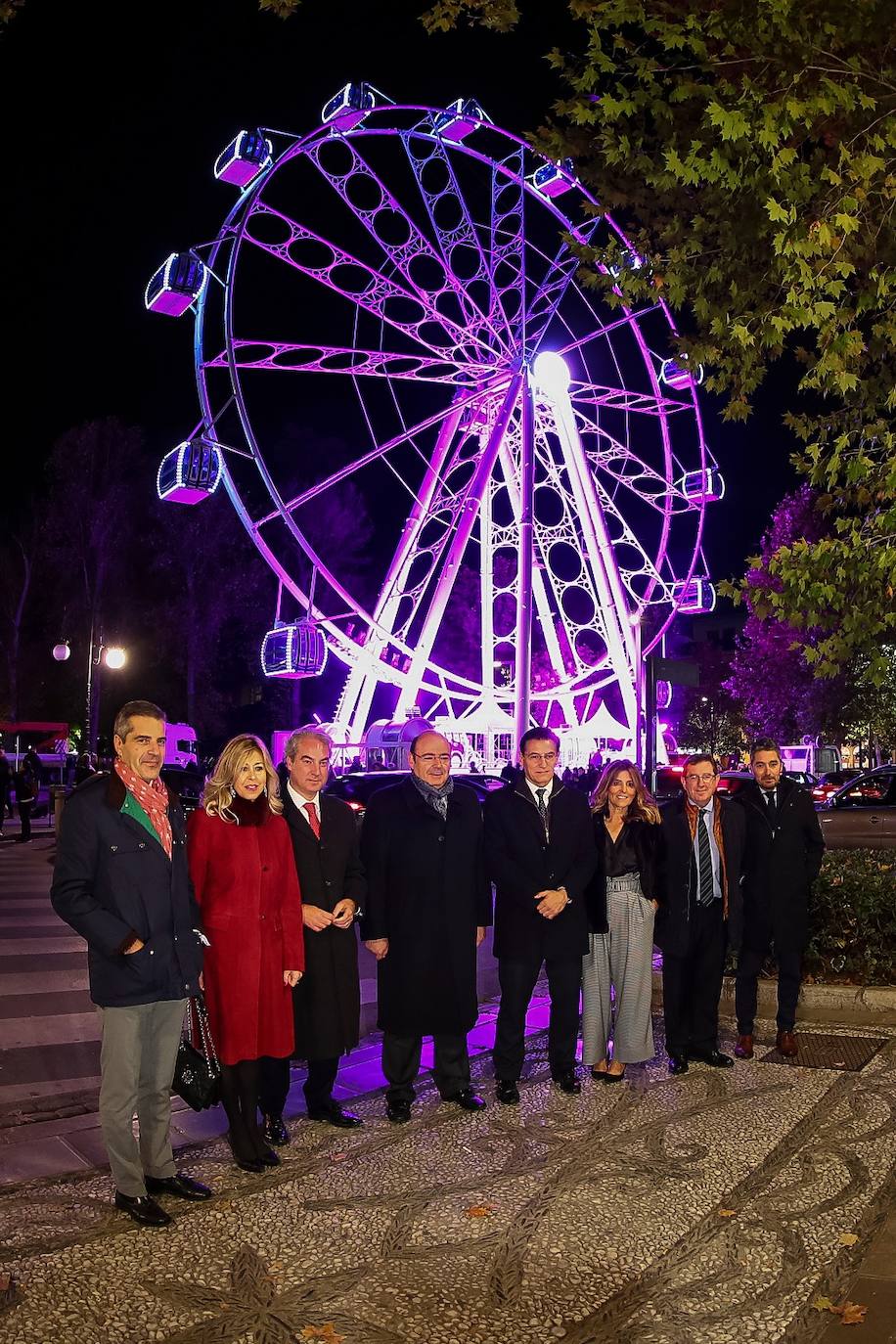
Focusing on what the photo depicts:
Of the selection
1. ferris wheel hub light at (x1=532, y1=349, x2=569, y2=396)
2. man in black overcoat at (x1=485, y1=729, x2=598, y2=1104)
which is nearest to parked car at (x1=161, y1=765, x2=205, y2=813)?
ferris wheel hub light at (x1=532, y1=349, x2=569, y2=396)

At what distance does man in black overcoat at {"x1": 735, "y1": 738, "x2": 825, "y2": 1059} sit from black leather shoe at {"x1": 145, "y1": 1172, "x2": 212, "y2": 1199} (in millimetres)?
3597

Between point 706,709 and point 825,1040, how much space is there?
7589 cm

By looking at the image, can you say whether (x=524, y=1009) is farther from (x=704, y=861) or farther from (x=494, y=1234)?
(x=494, y=1234)

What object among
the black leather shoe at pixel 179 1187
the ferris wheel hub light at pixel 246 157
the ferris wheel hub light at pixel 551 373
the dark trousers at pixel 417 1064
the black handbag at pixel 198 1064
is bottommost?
the black leather shoe at pixel 179 1187

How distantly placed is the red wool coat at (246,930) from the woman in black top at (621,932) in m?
2.09

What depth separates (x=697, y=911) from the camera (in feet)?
23.5

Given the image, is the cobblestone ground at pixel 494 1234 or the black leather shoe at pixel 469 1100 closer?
the cobblestone ground at pixel 494 1234

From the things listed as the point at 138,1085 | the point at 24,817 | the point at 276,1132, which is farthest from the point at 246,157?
the point at 138,1085

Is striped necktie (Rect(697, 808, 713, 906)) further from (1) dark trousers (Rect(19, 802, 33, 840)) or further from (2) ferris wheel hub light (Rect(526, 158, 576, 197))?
(2) ferris wheel hub light (Rect(526, 158, 576, 197))

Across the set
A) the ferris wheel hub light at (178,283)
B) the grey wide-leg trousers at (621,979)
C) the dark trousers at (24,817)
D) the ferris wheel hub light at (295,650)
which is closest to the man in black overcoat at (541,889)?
the grey wide-leg trousers at (621,979)

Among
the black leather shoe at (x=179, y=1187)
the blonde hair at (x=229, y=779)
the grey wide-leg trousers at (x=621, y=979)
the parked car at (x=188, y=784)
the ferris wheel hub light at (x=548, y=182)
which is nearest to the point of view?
the black leather shoe at (x=179, y=1187)

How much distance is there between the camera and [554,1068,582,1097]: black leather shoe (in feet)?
21.3

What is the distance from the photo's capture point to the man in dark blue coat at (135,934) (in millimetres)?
4715

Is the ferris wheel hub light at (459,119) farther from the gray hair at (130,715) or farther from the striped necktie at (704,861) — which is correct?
the gray hair at (130,715)
